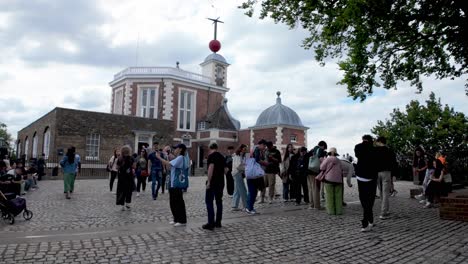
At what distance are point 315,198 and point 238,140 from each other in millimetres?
31748

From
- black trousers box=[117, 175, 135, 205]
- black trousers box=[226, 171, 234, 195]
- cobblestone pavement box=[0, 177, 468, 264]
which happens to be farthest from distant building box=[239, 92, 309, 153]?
black trousers box=[117, 175, 135, 205]

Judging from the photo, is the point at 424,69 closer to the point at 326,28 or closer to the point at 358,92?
the point at 358,92

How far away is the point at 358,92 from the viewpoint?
1038 cm

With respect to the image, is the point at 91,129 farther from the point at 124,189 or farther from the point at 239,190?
the point at 239,190

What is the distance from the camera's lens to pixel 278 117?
40.0 m

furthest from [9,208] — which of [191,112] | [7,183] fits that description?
[191,112]

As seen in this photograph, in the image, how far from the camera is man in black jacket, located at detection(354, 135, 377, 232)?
22.7 feet

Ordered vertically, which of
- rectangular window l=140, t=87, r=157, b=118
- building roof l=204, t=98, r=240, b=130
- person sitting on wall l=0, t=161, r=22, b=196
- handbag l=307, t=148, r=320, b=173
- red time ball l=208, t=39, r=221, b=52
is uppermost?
red time ball l=208, t=39, r=221, b=52

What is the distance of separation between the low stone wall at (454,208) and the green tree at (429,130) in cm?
1464

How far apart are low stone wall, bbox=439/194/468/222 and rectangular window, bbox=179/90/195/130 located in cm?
3371

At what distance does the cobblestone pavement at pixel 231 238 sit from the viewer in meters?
4.93

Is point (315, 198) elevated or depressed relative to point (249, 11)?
depressed

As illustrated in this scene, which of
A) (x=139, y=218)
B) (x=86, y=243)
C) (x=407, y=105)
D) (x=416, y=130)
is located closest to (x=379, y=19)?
(x=139, y=218)

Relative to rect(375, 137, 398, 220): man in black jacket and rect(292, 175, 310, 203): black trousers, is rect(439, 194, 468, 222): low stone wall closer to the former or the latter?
rect(375, 137, 398, 220): man in black jacket
